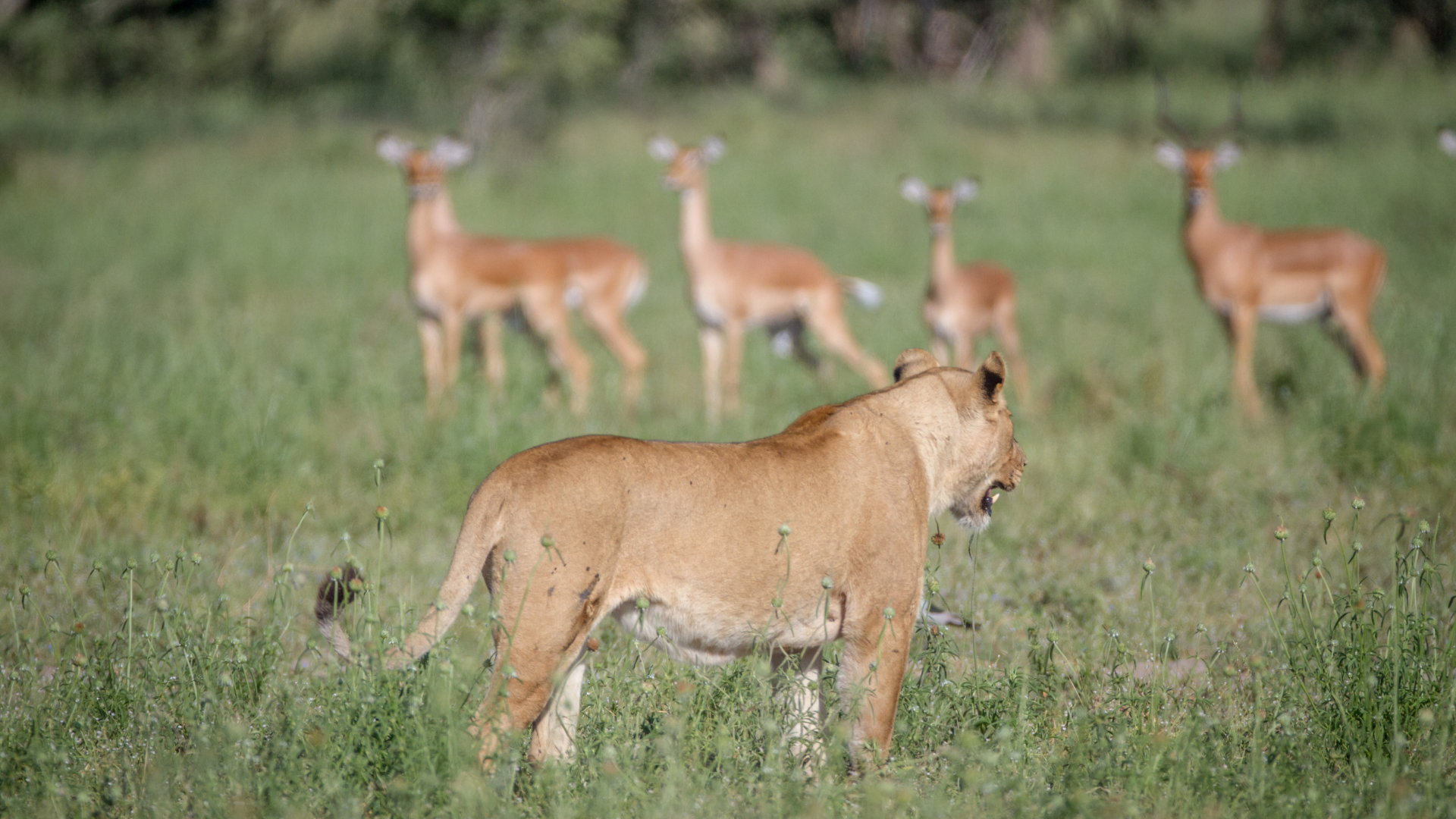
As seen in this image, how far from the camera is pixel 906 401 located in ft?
13.1

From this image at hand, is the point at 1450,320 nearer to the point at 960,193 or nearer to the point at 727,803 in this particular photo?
the point at 960,193

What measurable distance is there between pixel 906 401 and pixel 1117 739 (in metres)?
1.26

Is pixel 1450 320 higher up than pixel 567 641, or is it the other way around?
pixel 567 641

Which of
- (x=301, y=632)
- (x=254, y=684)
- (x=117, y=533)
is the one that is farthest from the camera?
(x=117, y=533)

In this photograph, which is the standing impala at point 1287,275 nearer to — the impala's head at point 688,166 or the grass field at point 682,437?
the grass field at point 682,437

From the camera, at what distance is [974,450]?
158 inches

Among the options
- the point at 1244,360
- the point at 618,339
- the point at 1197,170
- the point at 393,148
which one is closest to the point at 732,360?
the point at 618,339

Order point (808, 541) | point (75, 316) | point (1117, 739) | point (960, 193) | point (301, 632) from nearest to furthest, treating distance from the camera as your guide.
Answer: point (1117, 739) < point (808, 541) < point (301, 632) < point (75, 316) < point (960, 193)

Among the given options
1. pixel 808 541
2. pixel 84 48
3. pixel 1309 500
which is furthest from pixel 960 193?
pixel 84 48

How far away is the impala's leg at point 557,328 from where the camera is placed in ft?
35.2

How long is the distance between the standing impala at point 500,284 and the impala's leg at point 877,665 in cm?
627

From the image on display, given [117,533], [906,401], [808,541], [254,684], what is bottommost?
[117,533]

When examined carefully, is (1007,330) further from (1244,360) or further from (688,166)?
(688,166)

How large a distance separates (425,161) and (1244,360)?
7.13 metres
